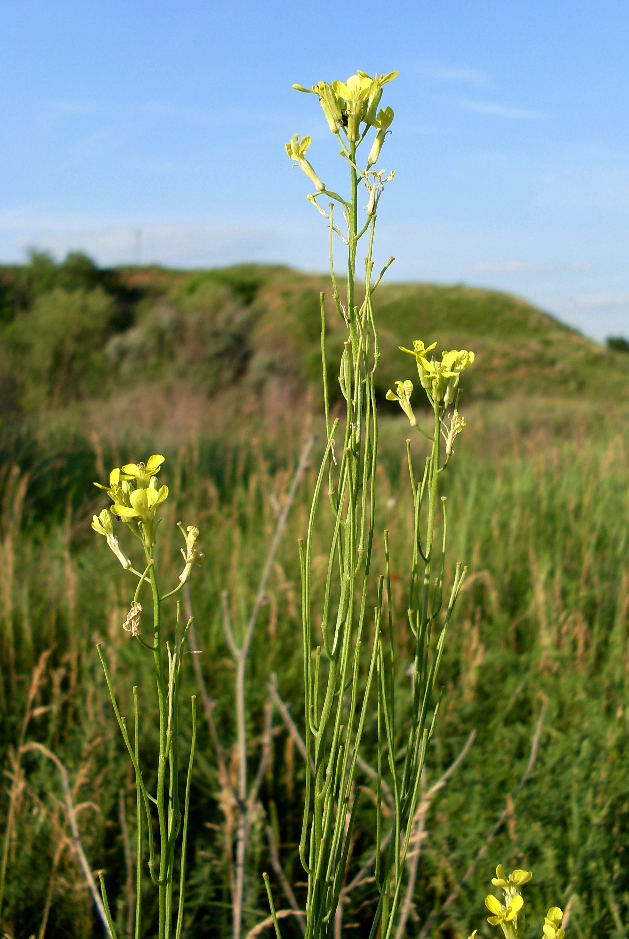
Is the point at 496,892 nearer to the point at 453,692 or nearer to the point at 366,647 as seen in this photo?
the point at 453,692

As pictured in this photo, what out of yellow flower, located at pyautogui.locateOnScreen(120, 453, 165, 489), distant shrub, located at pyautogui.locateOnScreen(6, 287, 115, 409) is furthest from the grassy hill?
yellow flower, located at pyautogui.locateOnScreen(120, 453, 165, 489)

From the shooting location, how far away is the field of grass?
1626mm

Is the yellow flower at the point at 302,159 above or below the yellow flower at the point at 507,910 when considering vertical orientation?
above

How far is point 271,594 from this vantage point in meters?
2.50

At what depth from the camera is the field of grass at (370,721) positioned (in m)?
1.63

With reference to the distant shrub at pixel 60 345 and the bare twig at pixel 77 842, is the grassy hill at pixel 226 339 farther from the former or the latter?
the bare twig at pixel 77 842

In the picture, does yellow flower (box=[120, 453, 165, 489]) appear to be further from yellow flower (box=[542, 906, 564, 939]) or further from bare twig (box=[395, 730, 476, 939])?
bare twig (box=[395, 730, 476, 939])

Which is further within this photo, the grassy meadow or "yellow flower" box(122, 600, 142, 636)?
the grassy meadow

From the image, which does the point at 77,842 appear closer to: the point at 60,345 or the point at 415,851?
the point at 415,851

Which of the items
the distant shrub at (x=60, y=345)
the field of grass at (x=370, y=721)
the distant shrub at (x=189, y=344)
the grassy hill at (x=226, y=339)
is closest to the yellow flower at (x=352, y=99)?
the field of grass at (x=370, y=721)

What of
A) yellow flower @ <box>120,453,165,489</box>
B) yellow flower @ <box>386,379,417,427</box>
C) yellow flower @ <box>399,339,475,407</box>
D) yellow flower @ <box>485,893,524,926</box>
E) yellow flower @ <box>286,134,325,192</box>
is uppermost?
yellow flower @ <box>286,134,325,192</box>

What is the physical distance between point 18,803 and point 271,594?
3.39 feet

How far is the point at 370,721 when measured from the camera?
2.14 metres

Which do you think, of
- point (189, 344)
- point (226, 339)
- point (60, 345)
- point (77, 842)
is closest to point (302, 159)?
point (77, 842)
